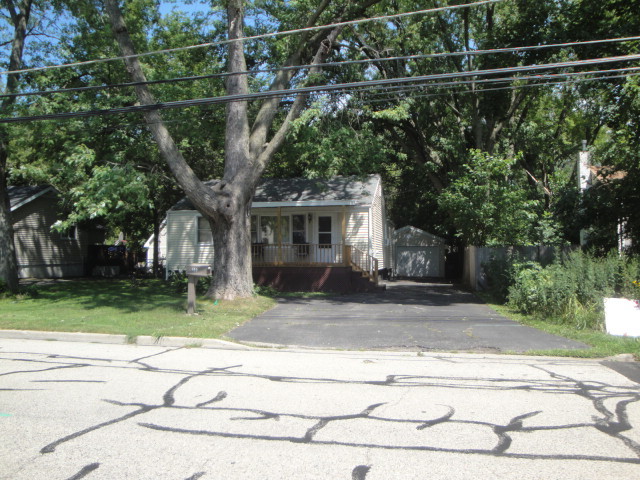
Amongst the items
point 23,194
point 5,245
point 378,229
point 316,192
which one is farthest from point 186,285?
point 23,194

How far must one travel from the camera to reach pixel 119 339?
1033 centimetres

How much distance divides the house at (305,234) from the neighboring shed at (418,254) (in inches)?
324

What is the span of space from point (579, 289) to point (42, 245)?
83.1 feet

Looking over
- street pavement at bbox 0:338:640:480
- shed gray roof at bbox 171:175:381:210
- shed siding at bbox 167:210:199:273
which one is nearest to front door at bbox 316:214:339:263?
shed gray roof at bbox 171:175:381:210

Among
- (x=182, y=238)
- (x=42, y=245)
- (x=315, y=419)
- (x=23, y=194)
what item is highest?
(x=23, y=194)

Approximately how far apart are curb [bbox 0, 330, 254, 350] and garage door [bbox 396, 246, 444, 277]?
78.1 feet

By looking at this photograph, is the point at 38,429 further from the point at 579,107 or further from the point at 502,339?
the point at 579,107

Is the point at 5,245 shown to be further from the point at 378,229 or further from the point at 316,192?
the point at 378,229

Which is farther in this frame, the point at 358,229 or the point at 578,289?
the point at 358,229

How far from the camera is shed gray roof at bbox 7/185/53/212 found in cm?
2466

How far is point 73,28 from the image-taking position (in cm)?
1891

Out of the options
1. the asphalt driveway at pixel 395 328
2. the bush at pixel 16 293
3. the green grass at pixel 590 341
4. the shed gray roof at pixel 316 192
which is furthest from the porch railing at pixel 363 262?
the bush at pixel 16 293

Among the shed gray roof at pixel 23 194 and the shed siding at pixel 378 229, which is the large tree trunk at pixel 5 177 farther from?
the shed siding at pixel 378 229

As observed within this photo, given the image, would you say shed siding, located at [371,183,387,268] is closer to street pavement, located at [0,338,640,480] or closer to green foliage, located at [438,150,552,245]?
green foliage, located at [438,150,552,245]
